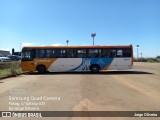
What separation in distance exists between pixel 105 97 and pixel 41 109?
11.8 feet

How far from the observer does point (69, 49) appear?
29.7 m

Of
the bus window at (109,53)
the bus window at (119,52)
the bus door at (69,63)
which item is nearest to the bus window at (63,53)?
the bus door at (69,63)

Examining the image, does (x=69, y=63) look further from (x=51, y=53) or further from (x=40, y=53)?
(x=40, y=53)

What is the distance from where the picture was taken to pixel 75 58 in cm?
2962

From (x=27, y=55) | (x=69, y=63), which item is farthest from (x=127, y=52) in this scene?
(x=27, y=55)

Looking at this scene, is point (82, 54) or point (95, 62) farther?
point (82, 54)

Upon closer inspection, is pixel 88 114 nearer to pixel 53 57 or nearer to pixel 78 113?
pixel 78 113

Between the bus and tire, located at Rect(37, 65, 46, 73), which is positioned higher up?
the bus

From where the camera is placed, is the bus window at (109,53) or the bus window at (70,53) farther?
the bus window at (70,53)

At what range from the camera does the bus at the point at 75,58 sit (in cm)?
2941

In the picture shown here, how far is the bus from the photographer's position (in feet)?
96.5

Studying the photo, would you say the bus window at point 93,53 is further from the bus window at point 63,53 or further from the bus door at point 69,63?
the bus window at point 63,53

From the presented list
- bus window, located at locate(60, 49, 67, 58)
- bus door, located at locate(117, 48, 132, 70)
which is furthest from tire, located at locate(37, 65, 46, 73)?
bus door, located at locate(117, 48, 132, 70)

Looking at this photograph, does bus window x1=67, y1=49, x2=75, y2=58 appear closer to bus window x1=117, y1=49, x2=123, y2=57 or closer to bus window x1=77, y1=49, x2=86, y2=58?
bus window x1=77, y1=49, x2=86, y2=58
